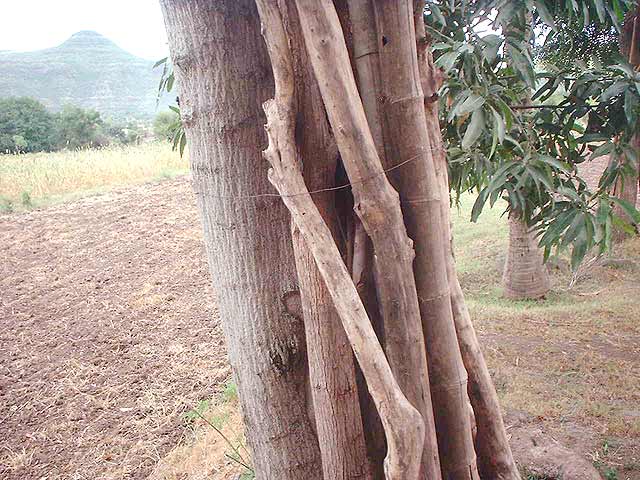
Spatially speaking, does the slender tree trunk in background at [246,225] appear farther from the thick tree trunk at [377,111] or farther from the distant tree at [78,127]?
the distant tree at [78,127]

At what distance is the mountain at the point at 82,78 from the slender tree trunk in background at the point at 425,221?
16759 millimetres

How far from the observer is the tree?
1.08 meters

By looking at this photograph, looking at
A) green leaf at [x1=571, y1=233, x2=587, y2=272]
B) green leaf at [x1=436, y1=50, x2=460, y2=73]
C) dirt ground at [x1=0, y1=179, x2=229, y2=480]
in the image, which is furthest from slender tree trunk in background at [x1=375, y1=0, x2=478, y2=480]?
dirt ground at [x1=0, y1=179, x2=229, y2=480]

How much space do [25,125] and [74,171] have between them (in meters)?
5.72

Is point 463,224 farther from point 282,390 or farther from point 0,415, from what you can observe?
point 282,390

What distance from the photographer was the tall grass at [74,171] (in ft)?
30.9

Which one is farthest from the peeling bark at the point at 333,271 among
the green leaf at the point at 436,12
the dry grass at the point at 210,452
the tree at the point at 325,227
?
the dry grass at the point at 210,452

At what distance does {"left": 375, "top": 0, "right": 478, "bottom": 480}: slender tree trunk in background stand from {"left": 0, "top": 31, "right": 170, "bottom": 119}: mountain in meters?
16.8

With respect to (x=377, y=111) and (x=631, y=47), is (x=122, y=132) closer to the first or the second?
(x=631, y=47)

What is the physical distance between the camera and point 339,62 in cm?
104

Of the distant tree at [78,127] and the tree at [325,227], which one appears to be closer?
the tree at [325,227]

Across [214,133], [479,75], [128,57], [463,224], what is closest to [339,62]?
[214,133]

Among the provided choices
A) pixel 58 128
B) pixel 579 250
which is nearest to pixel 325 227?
pixel 579 250

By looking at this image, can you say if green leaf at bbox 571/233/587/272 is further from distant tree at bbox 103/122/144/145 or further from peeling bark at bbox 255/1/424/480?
distant tree at bbox 103/122/144/145
